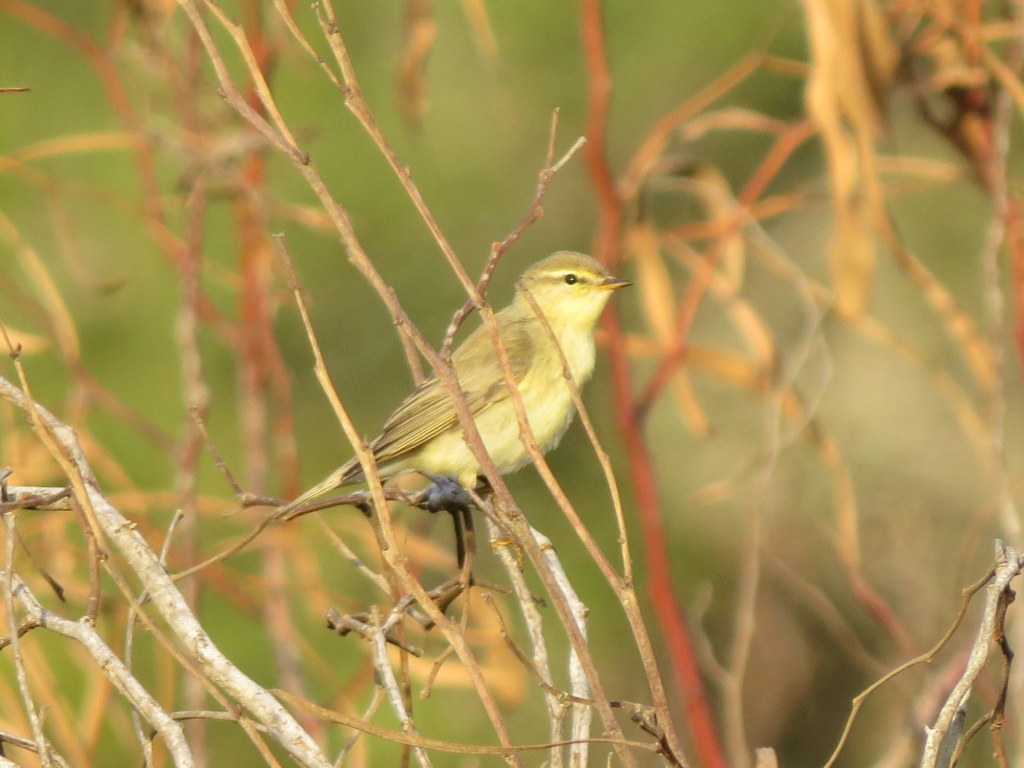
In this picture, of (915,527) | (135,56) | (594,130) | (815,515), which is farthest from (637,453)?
(815,515)

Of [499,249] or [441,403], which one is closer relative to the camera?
[499,249]

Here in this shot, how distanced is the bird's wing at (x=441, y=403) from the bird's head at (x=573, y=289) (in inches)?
5.0

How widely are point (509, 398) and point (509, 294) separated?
4058 mm

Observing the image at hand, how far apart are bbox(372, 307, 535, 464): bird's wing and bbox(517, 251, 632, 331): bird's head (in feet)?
0.41

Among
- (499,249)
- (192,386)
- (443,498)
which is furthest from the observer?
(192,386)

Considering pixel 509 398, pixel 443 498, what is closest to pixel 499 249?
pixel 443 498

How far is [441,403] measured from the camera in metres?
3.89

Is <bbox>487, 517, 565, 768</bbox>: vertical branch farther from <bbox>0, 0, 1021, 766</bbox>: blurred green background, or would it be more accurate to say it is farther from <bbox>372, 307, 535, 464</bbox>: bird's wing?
<bbox>0, 0, 1021, 766</bbox>: blurred green background

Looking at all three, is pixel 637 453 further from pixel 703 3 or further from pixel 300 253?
pixel 703 3

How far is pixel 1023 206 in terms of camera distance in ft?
10.7

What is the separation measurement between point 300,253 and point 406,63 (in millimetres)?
4651

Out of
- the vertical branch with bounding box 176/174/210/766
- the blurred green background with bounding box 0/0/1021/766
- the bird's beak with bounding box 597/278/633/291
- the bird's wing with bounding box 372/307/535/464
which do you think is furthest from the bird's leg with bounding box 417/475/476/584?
the blurred green background with bounding box 0/0/1021/766

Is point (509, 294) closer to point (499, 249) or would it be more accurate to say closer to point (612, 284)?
point (612, 284)

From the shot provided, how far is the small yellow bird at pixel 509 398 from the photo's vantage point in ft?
12.2
